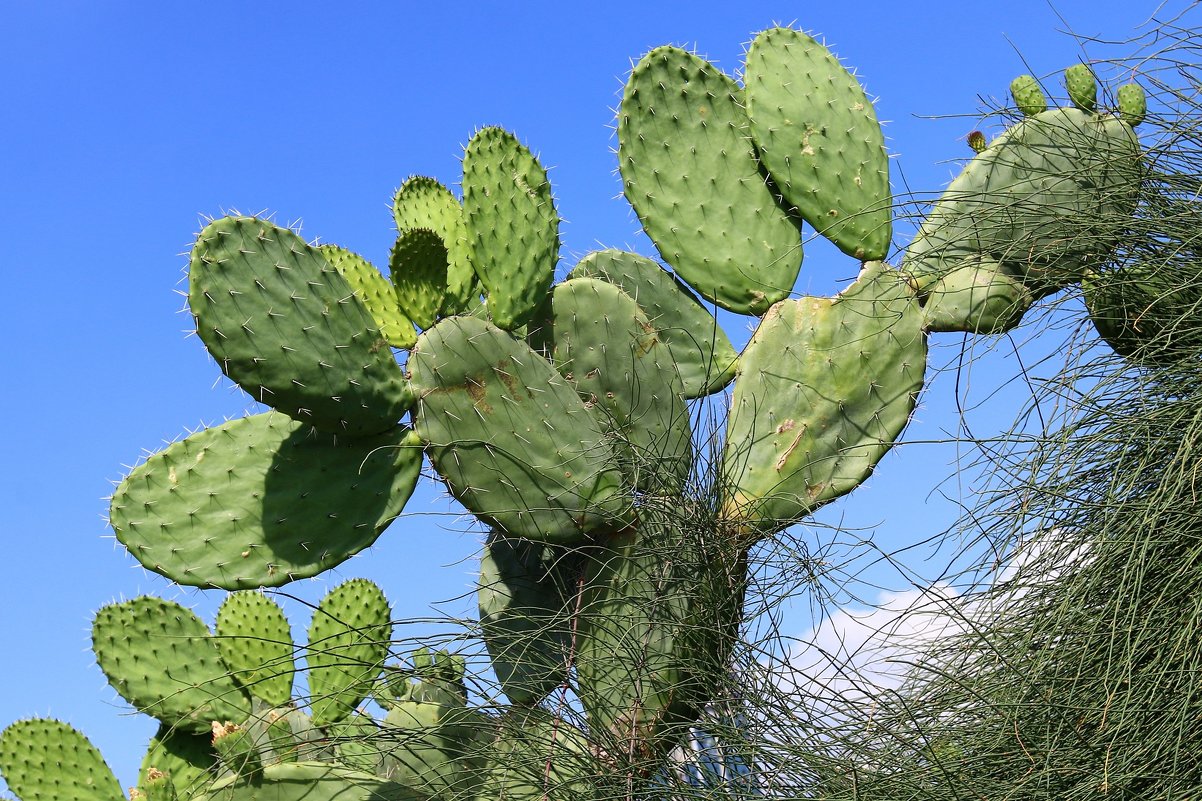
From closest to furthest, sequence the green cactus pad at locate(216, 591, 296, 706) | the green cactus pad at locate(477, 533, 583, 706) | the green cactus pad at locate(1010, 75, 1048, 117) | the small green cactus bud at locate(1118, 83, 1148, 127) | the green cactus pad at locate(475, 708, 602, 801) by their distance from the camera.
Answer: the green cactus pad at locate(475, 708, 602, 801) < the green cactus pad at locate(477, 533, 583, 706) < the small green cactus bud at locate(1118, 83, 1148, 127) < the green cactus pad at locate(216, 591, 296, 706) < the green cactus pad at locate(1010, 75, 1048, 117)

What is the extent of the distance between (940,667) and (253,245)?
1478mm

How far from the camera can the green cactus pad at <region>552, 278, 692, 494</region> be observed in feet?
8.47

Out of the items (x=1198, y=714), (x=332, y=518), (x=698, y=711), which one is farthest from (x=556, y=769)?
(x=1198, y=714)

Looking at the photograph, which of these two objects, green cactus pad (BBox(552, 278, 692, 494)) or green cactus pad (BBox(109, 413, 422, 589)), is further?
green cactus pad (BBox(552, 278, 692, 494))

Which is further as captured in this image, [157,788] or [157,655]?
[157,655]

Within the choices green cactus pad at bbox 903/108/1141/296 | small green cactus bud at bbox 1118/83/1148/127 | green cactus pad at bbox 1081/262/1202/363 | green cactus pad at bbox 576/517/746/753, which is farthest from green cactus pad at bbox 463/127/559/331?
small green cactus bud at bbox 1118/83/1148/127

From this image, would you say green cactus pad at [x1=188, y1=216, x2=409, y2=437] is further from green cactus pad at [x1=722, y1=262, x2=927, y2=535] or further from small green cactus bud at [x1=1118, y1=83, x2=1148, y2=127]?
small green cactus bud at [x1=1118, y1=83, x2=1148, y2=127]

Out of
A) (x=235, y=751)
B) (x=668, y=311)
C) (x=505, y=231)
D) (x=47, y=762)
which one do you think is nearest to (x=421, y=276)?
(x=505, y=231)

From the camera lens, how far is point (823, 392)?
2.67 meters

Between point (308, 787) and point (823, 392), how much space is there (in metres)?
1.28

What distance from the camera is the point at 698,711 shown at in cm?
230

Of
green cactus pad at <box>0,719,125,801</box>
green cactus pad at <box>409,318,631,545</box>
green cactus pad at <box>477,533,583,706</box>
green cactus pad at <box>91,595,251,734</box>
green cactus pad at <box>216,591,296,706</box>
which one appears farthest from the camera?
green cactus pad at <box>0,719,125,801</box>

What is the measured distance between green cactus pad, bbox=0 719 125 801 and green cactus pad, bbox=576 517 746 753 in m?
1.47

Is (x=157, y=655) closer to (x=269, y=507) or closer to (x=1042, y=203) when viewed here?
(x=269, y=507)
